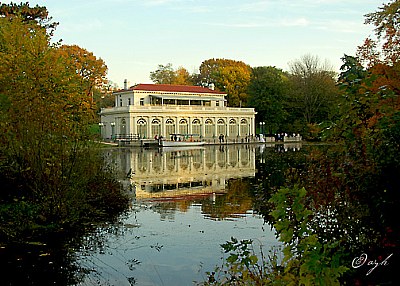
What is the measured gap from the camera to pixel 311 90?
62.5m

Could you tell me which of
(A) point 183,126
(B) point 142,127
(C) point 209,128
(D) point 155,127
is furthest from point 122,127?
(C) point 209,128

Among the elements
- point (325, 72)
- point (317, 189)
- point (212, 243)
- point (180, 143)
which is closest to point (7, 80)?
point (212, 243)

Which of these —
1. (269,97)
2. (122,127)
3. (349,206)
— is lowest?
(349,206)

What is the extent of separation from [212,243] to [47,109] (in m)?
4.23

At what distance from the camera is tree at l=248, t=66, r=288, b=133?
64812 mm

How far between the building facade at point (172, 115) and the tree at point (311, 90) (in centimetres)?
645

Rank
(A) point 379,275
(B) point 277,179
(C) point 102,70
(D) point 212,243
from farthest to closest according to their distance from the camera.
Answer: (C) point 102,70 < (B) point 277,179 < (D) point 212,243 < (A) point 379,275

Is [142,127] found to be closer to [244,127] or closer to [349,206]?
[244,127]

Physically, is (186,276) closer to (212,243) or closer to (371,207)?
(212,243)

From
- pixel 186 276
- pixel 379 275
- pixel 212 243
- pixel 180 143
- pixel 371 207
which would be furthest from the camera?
pixel 180 143

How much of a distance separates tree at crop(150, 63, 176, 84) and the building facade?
1946cm

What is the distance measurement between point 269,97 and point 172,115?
14403 millimetres

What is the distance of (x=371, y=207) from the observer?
4.55 metres

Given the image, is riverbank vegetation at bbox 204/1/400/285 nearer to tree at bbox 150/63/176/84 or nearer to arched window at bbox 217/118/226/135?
arched window at bbox 217/118/226/135
